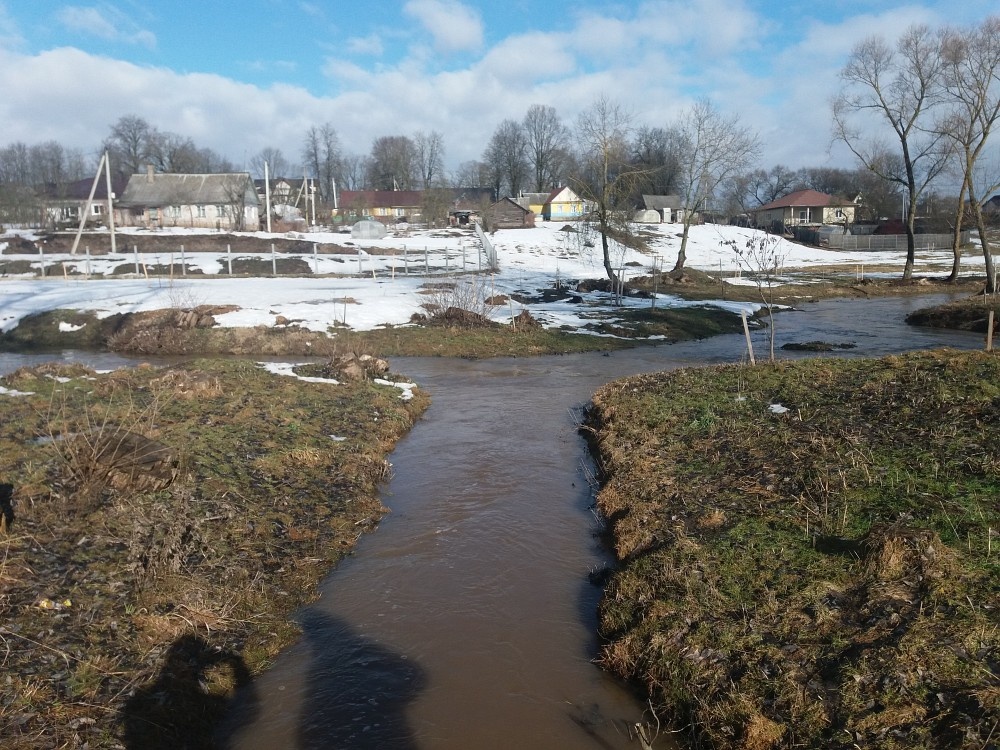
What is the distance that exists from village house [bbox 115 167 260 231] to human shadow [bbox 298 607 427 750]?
7080 cm

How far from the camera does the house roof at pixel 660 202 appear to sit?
3888 inches

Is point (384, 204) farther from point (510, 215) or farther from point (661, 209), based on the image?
point (661, 209)

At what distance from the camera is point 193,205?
72.0 meters

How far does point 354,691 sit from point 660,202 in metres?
100

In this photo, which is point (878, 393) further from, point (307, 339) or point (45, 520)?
point (307, 339)

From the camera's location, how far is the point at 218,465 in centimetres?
912

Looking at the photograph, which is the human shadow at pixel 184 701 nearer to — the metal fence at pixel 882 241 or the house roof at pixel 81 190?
the metal fence at pixel 882 241

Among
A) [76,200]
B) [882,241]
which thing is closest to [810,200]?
[882,241]

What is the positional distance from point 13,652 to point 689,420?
346 inches

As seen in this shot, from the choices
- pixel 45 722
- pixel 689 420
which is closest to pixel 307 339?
pixel 689 420

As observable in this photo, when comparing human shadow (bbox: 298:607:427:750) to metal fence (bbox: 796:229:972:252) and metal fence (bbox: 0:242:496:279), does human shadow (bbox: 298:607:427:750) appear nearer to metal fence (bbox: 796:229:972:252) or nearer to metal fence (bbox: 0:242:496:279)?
metal fence (bbox: 0:242:496:279)

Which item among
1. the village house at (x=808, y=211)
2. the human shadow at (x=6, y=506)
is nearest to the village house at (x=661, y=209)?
the village house at (x=808, y=211)

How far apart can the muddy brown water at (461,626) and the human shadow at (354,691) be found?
1 centimetres

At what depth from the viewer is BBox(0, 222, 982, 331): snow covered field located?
26.3m
